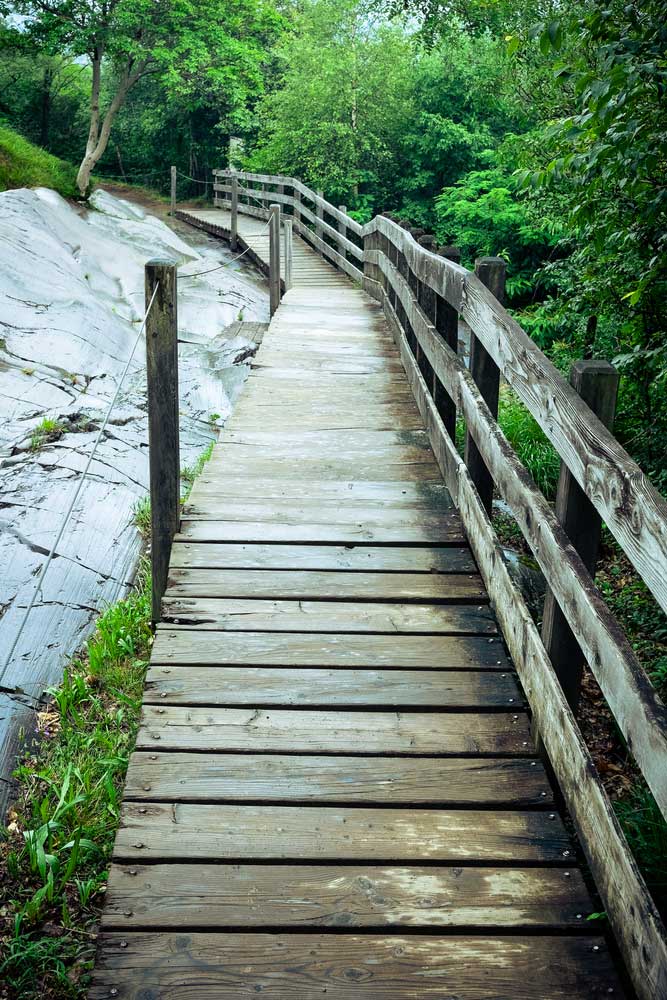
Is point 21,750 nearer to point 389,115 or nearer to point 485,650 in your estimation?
point 485,650

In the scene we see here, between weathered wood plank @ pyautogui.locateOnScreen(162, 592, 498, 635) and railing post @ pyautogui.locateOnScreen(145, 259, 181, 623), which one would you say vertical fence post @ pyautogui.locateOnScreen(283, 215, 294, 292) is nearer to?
railing post @ pyautogui.locateOnScreen(145, 259, 181, 623)

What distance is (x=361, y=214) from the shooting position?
19.4 metres

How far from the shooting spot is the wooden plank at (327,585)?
11.8ft

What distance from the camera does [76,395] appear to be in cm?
927

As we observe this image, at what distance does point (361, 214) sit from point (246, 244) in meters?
2.42

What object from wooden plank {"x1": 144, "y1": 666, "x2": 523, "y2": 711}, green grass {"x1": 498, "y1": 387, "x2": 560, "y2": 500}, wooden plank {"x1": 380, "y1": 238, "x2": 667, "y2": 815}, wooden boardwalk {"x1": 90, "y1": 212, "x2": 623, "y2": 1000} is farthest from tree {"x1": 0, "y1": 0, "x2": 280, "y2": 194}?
wooden plank {"x1": 144, "y1": 666, "x2": 523, "y2": 711}

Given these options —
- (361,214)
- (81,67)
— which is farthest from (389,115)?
(81,67)

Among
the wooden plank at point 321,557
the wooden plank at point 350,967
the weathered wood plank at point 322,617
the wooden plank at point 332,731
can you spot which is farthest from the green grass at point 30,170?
the wooden plank at point 350,967

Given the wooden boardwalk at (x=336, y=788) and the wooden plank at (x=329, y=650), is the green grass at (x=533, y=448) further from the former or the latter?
the wooden plank at (x=329, y=650)

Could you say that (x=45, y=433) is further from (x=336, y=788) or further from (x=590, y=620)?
(x=590, y=620)

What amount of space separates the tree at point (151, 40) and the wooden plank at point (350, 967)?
17082 millimetres

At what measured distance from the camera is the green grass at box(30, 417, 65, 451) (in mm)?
7974

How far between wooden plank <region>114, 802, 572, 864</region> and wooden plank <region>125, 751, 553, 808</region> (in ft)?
0.12

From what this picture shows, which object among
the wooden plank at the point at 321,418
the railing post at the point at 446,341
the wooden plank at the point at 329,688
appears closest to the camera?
the wooden plank at the point at 329,688
